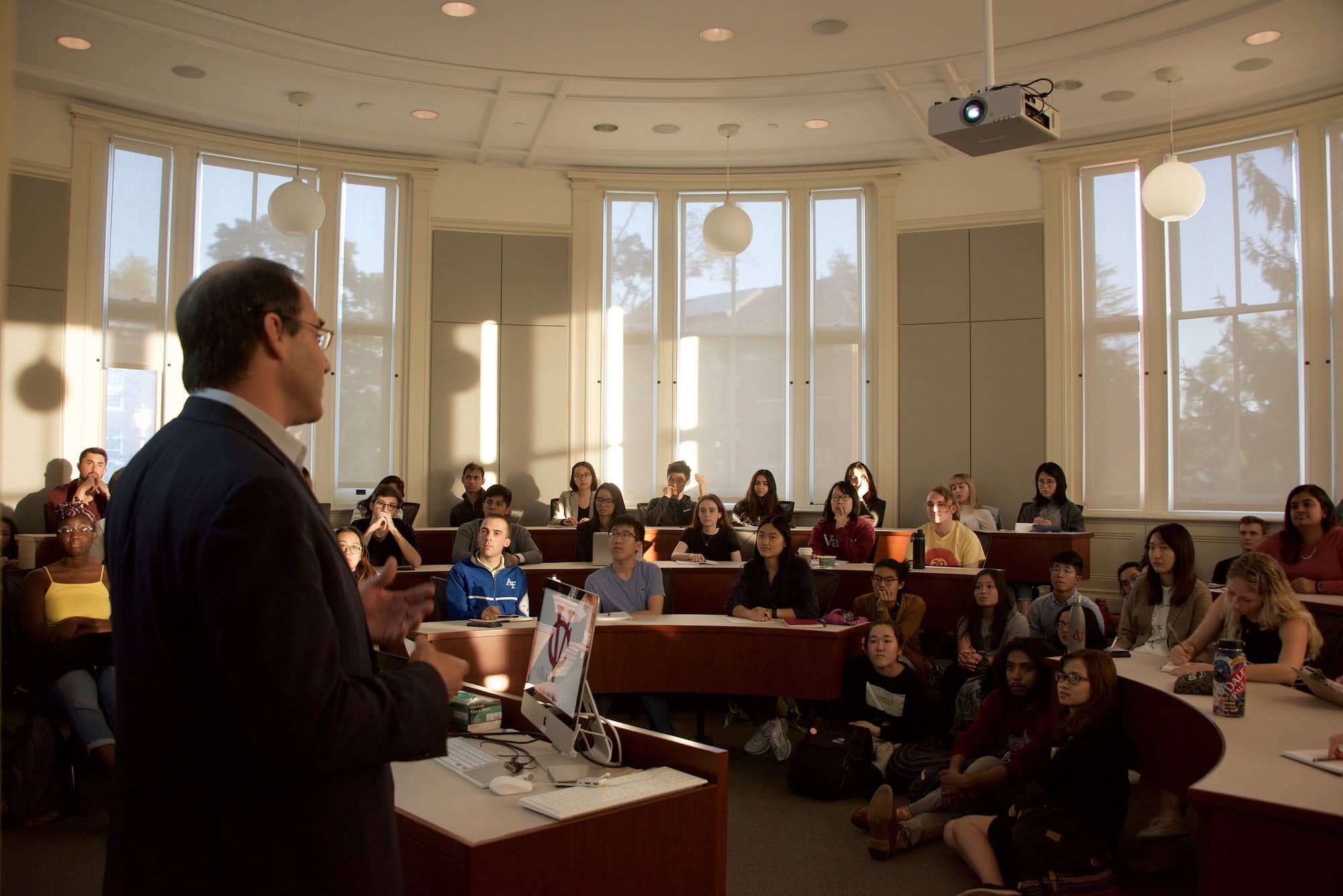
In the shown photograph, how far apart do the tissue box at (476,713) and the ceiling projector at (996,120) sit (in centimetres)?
344


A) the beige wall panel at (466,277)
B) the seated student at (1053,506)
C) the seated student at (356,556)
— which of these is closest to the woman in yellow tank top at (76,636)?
the seated student at (356,556)

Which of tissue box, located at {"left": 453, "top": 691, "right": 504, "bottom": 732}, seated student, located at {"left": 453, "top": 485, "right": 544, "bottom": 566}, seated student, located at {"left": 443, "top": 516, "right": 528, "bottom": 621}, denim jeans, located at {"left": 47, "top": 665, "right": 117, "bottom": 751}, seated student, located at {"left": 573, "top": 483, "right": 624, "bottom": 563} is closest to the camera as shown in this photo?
tissue box, located at {"left": 453, "top": 691, "right": 504, "bottom": 732}

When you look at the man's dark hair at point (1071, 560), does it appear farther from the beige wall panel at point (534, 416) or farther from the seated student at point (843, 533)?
the beige wall panel at point (534, 416)

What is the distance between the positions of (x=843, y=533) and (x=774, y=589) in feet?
5.23

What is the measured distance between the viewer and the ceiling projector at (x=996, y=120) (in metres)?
4.85

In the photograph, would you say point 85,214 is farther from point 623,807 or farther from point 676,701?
point 623,807

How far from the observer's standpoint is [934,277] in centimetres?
931

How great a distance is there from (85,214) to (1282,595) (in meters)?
8.41

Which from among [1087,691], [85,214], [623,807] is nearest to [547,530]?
[85,214]

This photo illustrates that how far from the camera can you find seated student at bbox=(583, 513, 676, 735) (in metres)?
5.36

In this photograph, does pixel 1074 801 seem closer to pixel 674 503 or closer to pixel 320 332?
pixel 320 332

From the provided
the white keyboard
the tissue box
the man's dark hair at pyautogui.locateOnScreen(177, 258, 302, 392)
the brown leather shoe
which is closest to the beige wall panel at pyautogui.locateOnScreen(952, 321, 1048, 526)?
the brown leather shoe

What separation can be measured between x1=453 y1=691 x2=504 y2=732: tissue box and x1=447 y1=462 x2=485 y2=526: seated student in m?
5.61

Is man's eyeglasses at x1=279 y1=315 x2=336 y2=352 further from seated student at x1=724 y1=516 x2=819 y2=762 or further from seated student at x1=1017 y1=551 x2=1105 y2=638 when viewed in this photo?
seated student at x1=1017 y1=551 x2=1105 y2=638
